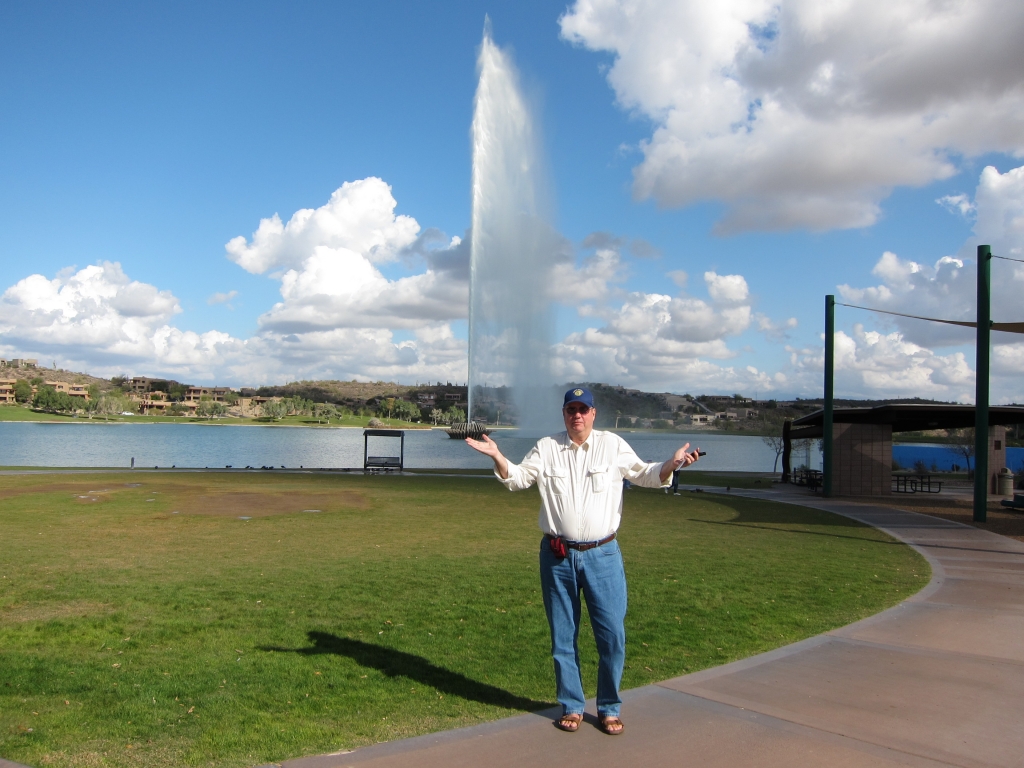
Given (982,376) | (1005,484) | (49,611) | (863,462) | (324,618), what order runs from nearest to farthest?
(324,618) < (49,611) < (982,376) < (1005,484) < (863,462)

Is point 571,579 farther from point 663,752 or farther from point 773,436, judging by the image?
point 773,436

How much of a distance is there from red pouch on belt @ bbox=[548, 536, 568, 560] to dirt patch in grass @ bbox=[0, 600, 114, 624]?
550 centimetres

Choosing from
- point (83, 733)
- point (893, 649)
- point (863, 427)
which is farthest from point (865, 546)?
point (863, 427)

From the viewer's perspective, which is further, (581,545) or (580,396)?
(580,396)

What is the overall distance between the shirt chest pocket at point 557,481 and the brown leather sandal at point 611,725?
4.52ft

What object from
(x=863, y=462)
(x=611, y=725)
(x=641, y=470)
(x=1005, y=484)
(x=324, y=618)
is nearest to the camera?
(x=611, y=725)

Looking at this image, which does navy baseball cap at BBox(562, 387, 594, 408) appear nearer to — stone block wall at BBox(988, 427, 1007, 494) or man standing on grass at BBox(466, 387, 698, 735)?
man standing on grass at BBox(466, 387, 698, 735)

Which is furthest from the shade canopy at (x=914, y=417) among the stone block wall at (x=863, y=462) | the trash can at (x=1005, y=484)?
the trash can at (x=1005, y=484)

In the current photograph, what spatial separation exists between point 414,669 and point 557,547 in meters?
2.03

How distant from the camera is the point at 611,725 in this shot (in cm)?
476

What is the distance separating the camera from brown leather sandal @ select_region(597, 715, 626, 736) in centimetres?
475

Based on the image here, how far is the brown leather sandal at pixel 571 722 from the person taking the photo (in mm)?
4809

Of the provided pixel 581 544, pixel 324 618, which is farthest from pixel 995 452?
pixel 581 544

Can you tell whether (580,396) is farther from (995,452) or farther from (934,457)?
(934,457)
